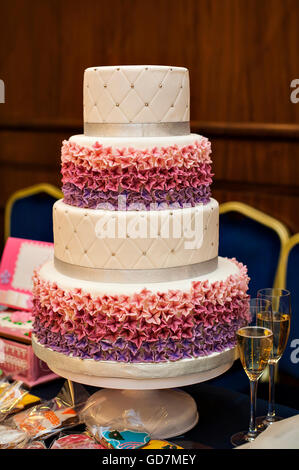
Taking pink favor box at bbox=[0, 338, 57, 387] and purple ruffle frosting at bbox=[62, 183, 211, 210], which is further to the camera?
pink favor box at bbox=[0, 338, 57, 387]

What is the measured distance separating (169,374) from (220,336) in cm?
18

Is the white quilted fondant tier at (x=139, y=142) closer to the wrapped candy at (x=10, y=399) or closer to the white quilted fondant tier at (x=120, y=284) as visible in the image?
the white quilted fondant tier at (x=120, y=284)

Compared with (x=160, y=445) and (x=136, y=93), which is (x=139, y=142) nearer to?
(x=136, y=93)

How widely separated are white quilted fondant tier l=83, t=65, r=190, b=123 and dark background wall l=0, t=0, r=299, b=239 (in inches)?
33.8

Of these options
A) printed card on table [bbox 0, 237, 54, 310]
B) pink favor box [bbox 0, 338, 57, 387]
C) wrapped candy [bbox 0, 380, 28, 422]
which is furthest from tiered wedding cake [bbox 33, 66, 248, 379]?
printed card on table [bbox 0, 237, 54, 310]

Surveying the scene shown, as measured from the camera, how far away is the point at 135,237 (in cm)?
163

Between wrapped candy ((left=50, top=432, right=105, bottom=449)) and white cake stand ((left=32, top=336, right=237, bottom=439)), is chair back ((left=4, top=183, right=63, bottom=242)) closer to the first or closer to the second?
white cake stand ((left=32, top=336, right=237, bottom=439))

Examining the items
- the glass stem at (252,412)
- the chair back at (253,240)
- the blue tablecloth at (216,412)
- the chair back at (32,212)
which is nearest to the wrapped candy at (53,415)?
the blue tablecloth at (216,412)

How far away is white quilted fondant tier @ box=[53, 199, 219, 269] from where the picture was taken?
5.36 ft

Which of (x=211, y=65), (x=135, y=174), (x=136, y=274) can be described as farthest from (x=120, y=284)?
(x=211, y=65)

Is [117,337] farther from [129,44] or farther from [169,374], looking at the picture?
[129,44]

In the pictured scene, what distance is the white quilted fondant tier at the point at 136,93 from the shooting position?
5.43 ft
